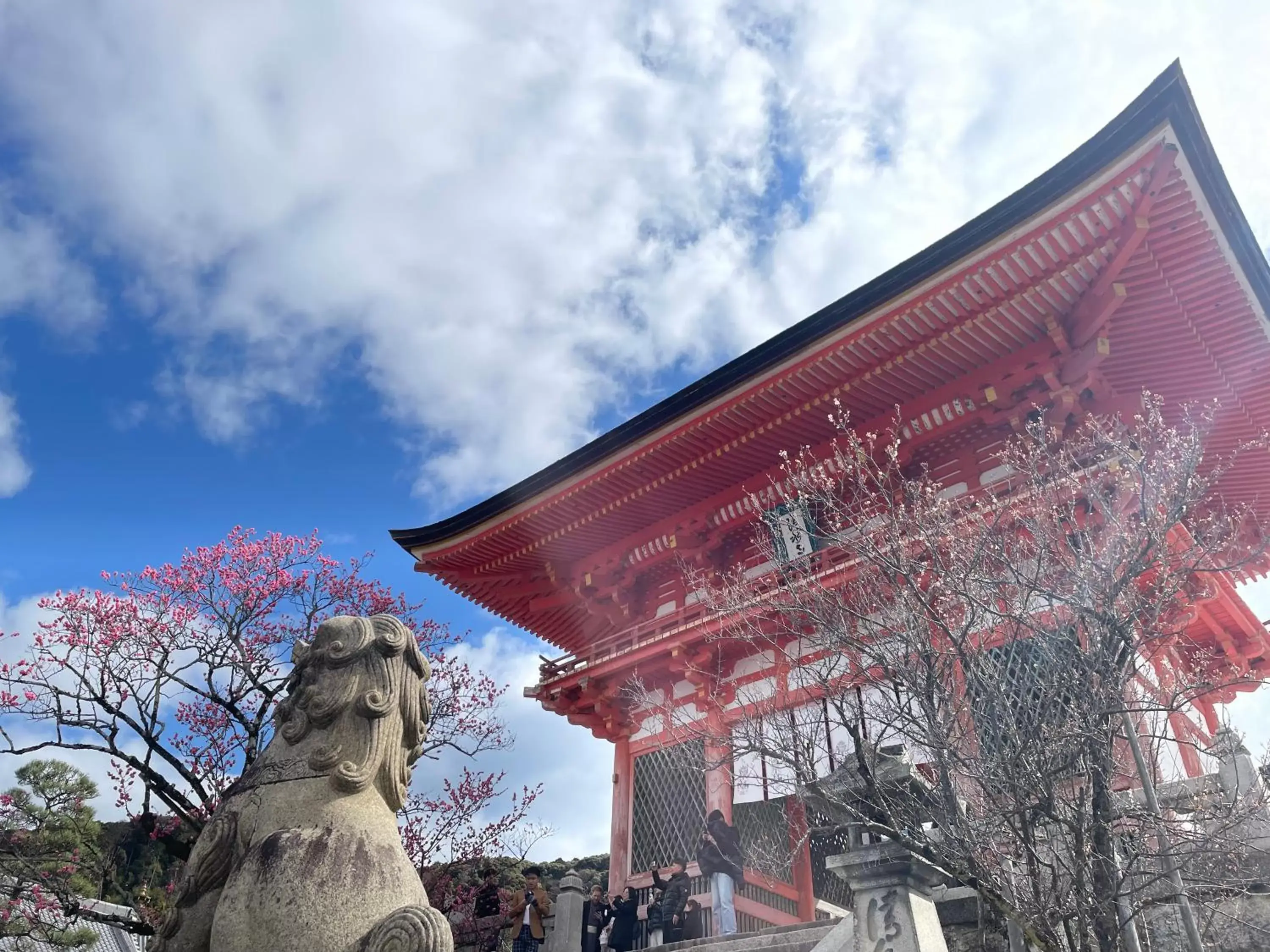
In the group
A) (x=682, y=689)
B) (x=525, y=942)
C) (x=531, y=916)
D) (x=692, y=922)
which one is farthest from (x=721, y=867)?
(x=682, y=689)

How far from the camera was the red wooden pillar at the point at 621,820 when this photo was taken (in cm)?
1102

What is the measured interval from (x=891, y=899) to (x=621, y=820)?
7376 mm

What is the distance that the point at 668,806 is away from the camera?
1094cm

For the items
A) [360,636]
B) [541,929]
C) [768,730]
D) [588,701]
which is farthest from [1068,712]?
[588,701]

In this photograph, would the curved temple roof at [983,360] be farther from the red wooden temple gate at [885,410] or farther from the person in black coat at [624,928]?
the person in black coat at [624,928]

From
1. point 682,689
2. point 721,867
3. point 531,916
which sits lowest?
point 531,916

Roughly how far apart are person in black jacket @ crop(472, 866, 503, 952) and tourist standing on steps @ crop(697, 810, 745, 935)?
5.00 meters

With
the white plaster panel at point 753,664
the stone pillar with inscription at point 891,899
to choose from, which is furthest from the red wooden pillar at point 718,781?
the stone pillar with inscription at point 891,899

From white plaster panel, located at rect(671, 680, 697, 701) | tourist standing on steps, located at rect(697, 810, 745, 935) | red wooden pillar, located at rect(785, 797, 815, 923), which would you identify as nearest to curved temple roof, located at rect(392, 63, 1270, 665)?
white plaster panel, located at rect(671, 680, 697, 701)

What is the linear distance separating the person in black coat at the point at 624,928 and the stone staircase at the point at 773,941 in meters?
1.69

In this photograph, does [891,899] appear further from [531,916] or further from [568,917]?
[531,916]

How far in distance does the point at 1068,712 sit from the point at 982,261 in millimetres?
5341

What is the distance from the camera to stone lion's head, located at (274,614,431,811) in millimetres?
3320

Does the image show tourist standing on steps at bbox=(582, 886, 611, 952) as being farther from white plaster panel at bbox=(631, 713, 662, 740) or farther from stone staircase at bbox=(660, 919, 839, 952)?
white plaster panel at bbox=(631, 713, 662, 740)
